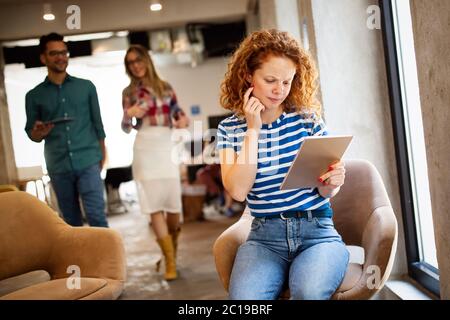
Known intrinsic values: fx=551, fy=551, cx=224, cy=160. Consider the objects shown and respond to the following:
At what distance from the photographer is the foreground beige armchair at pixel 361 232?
1624 millimetres

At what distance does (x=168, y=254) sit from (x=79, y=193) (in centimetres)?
83

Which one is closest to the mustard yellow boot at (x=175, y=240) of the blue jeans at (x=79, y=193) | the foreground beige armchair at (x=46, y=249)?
the blue jeans at (x=79, y=193)

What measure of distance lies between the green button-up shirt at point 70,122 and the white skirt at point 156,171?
0.21m

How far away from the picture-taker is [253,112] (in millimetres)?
1620

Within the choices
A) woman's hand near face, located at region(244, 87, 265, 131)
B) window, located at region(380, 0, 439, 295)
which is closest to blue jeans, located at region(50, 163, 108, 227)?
woman's hand near face, located at region(244, 87, 265, 131)

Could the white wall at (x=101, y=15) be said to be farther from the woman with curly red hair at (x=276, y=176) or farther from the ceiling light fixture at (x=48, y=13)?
the woman with curly red hair at (x=276, y=176)

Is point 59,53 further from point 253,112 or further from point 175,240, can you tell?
point 175,240

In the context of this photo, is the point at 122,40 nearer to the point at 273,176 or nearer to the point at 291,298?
the point at 273,176

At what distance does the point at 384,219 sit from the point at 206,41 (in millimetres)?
1605

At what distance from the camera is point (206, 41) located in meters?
2.96

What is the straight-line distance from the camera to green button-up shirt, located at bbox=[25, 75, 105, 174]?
2.31 metres

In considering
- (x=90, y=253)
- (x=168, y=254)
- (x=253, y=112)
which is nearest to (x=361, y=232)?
(x=253, y=112)

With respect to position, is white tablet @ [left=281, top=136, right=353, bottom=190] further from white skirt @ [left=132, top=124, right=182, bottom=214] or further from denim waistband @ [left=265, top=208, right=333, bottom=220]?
white skirt @ [left=132, top=124, right=182, bottom=214]

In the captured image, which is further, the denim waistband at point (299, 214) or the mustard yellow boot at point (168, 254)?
the mustard yellow boot at point (168, 254)
